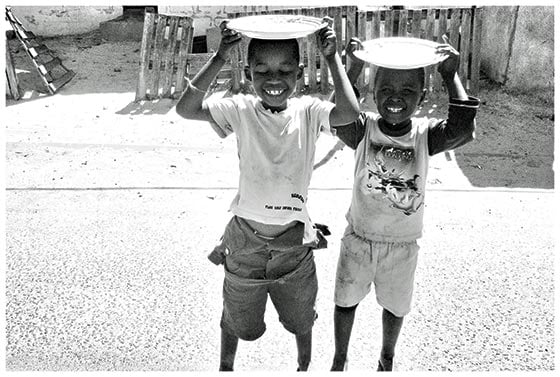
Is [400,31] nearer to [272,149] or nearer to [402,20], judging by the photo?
[402,20]

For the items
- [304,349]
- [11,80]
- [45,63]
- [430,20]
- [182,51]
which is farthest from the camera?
[45,63]

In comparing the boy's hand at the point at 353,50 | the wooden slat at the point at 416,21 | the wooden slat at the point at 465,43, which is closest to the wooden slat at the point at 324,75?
the wooden slat at the point at 416,21

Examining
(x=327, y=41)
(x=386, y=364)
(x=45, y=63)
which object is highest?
(x=327, y=41)

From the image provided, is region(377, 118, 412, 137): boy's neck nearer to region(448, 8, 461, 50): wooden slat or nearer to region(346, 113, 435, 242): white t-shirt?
region(346, 113, 435, 242): white t-shirt

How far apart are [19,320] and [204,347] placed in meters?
1.03

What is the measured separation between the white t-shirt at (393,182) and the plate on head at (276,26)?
0.50 metres

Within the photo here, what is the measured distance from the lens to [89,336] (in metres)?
2.97

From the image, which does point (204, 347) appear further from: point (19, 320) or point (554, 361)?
point (554, 361)

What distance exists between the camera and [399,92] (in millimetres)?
2326

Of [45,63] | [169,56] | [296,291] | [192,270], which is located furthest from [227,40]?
[45,63]

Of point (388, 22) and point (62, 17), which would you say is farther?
point (62, 17)

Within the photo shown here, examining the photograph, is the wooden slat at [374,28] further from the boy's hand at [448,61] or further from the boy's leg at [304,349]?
the boy's leg at [304,349]

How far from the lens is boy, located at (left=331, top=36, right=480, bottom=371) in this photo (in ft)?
7.65

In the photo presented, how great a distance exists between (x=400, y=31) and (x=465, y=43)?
0.94 meters
